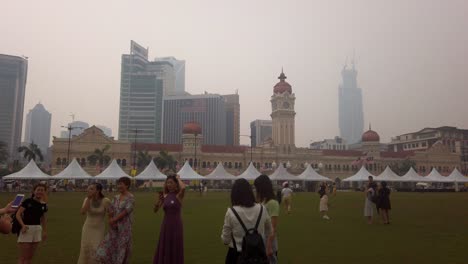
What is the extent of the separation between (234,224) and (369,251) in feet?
19.7

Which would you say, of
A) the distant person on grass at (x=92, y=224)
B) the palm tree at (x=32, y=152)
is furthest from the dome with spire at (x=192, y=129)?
the distant person on grass at (x=92, y=224)

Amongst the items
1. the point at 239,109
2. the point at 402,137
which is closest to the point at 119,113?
the point at 239,109

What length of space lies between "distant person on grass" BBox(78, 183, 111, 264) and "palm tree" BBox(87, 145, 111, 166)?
55.6m

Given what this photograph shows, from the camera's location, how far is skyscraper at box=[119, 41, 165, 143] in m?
136

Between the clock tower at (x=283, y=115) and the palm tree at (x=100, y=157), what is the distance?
113 ft

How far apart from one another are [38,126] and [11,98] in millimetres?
58027

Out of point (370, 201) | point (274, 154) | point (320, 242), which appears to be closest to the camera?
point (320, 242)

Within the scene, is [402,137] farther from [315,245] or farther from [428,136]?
[315,245]

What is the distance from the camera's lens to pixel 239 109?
16500 centimetres

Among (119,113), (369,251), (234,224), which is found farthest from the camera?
(119,113)

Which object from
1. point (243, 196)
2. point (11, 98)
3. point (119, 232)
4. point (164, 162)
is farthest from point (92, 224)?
point (11, 98)

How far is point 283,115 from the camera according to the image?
83375mm

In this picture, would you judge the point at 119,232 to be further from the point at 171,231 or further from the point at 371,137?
the point at 371,137

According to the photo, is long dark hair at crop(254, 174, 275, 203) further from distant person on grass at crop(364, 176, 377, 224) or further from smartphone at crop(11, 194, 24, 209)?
distant person on grass at crop(364, 176, 377, 224)
